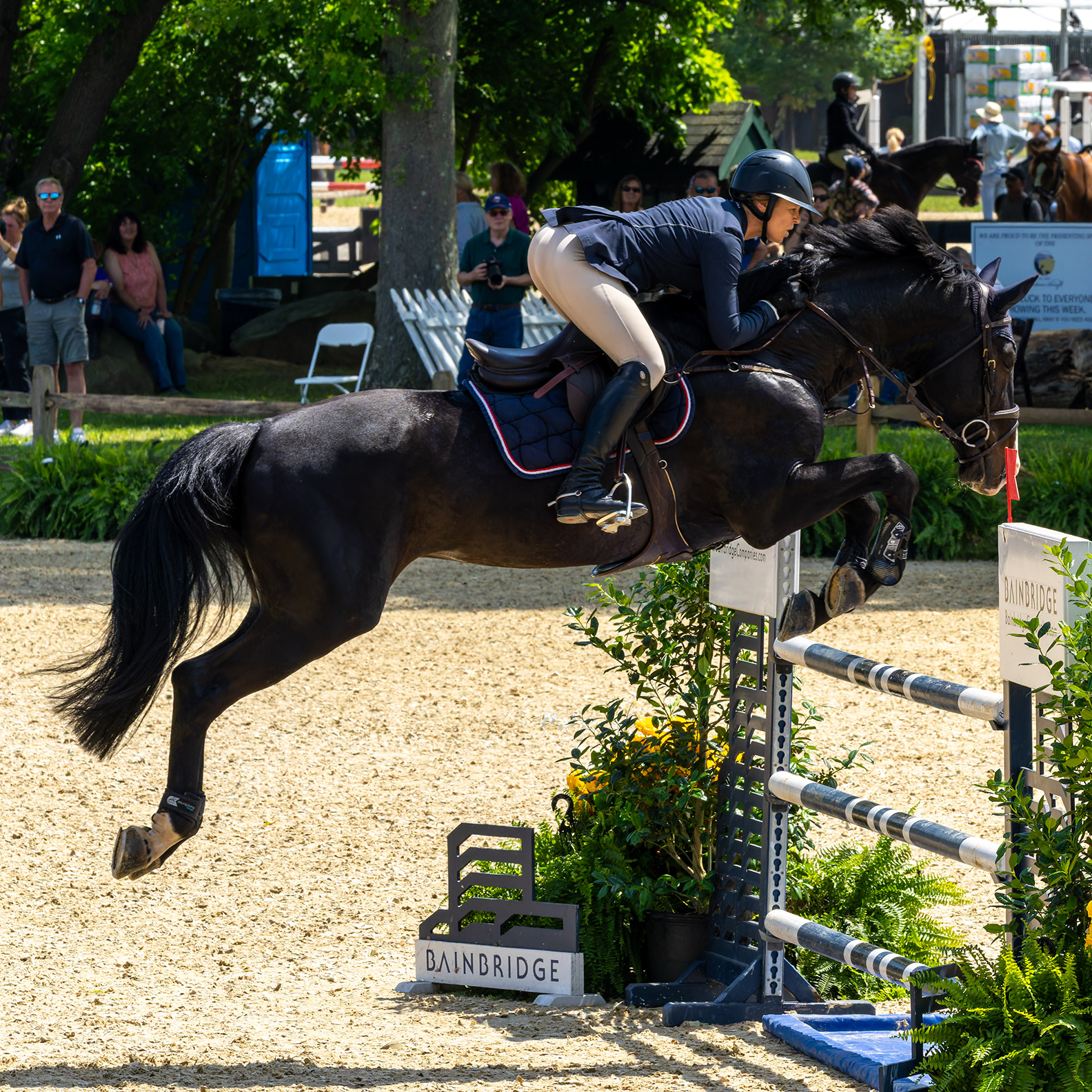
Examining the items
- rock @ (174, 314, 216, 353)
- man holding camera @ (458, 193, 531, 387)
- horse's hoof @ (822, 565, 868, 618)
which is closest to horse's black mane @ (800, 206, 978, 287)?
horse's hoof @ (822, 565, 868, 618)

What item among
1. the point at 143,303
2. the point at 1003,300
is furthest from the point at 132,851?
the point at 143,303

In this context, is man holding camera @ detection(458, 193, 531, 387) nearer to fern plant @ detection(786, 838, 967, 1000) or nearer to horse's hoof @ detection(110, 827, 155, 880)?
fern plant @ detection(786, 838, 967, 1000)

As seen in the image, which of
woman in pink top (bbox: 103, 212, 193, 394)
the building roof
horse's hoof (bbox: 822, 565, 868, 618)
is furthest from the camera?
the building roof

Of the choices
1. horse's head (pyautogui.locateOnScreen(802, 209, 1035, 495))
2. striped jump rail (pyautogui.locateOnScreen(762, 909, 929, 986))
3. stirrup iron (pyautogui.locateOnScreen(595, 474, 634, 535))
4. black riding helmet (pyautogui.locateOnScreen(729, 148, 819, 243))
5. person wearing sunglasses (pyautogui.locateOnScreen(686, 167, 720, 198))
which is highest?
person wearing sunglasses (pyautogui.locateOnScreen(686, 167, 720, 198))

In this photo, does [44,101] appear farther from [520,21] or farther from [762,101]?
[762,101]

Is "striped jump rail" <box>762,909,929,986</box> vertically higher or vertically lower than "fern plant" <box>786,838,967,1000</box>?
higher

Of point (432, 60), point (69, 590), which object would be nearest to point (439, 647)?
point (69, 590)

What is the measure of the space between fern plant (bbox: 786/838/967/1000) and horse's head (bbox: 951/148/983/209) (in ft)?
45.3

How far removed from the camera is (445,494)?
393 centimetres

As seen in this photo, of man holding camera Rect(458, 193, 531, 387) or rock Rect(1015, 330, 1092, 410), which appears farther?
rock Rect(1015, 330, 1092, 410)

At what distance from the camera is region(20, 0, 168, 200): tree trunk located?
15398 millimetres

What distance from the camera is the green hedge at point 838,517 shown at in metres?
9.81

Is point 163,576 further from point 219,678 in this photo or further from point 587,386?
point 587,386

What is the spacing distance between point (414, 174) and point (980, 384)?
960cm
